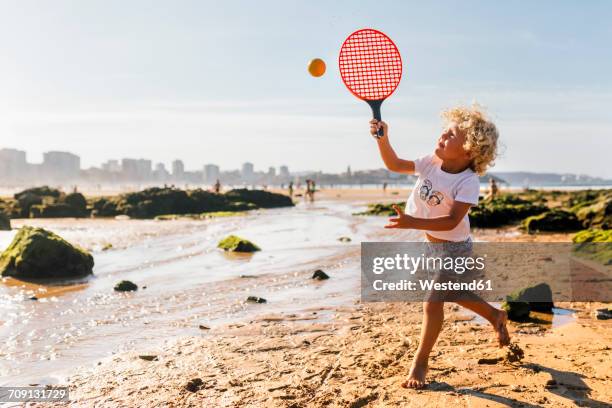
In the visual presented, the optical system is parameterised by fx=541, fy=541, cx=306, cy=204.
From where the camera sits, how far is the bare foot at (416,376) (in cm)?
386

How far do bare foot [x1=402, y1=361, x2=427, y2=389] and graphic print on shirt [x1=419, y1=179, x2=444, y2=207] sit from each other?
118 centimetres

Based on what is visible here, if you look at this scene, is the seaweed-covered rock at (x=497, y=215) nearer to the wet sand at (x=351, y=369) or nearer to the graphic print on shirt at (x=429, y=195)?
the wet sand at (x=351, y=369)

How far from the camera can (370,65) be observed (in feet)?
15.8

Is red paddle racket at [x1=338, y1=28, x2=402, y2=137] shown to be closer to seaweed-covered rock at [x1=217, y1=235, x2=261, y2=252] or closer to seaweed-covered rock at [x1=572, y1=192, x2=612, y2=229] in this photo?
seaweed-covered rock at [x1=217, y1=235, x2=261, y2=252]

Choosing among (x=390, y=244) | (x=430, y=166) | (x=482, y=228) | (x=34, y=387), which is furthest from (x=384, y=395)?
(x=482, y=228)

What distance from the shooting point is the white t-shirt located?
152 inches

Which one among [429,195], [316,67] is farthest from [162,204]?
[429,195]

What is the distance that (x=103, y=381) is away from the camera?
419cm

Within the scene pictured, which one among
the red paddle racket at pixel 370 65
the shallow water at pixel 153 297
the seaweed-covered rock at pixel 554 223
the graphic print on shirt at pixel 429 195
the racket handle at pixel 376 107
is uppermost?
the red paddle racket at pixel 370 65

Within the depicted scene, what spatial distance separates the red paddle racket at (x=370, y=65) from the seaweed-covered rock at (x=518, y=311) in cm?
288

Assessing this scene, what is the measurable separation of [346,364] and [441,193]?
1.61 meters

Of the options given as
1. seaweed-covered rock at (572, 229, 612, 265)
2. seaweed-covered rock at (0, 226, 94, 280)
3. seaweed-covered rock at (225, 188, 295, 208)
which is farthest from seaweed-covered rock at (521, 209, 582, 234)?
seaweed-covered rock at (225, 188, 295, 208)

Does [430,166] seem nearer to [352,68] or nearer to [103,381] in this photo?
[352,68]

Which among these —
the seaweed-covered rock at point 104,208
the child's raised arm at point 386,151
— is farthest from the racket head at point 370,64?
the seaweed-covered rock at point 104,208
